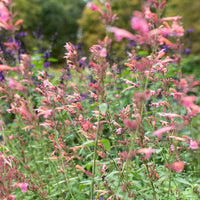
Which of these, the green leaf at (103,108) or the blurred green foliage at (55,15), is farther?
the blurred green foliage at (55,15)

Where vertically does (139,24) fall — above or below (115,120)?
above

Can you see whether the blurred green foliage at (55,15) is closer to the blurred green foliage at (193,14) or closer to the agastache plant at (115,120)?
the blurred green foliage at (193,14)

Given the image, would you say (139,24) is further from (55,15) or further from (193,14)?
(55,15)

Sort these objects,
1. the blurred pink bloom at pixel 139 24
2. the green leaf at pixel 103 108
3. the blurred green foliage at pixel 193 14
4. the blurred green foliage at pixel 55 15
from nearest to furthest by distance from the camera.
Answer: the blurred pink bloom at pixel 139 24 < the green leaf at pixel 103 108 < the blurred green foliage at pixel 193 14 < the blurred green foliage at pixel 55 15

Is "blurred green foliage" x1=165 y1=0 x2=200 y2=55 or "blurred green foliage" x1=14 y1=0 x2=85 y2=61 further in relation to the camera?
"blurred green foliage" x1=14 y1=0 x2=85 y2=61

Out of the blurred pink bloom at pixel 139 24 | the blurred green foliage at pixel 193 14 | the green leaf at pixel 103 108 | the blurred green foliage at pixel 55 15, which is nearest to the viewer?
the blurred pink bloom at pixel 139 24

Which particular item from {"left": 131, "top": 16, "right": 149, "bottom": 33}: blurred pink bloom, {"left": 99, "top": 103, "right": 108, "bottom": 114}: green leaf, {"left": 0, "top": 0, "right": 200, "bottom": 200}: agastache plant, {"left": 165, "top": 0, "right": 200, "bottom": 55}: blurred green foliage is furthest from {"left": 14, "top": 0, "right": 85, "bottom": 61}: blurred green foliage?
{"left": 131, "top": 16, "right": 149, "bottom": 33}: blurred pink bloom

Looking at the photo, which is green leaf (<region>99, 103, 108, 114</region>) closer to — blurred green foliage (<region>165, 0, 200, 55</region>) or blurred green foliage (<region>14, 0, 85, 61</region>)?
blurred green foliage (<region>165, 0, 200, 55</region>)

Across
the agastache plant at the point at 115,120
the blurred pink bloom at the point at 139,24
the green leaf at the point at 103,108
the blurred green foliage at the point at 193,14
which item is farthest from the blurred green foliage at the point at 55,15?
the blurred pink bloom at the point at 139,24

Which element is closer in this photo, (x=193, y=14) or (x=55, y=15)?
(x=193, y=14)

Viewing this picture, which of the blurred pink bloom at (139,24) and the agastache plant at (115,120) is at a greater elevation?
the blurred pink bloom at (139,24)

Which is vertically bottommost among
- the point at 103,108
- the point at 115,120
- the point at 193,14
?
the point at 115,120

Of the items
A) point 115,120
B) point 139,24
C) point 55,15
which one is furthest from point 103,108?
point 55,15

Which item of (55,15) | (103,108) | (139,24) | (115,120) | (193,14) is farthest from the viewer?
(55,15)
